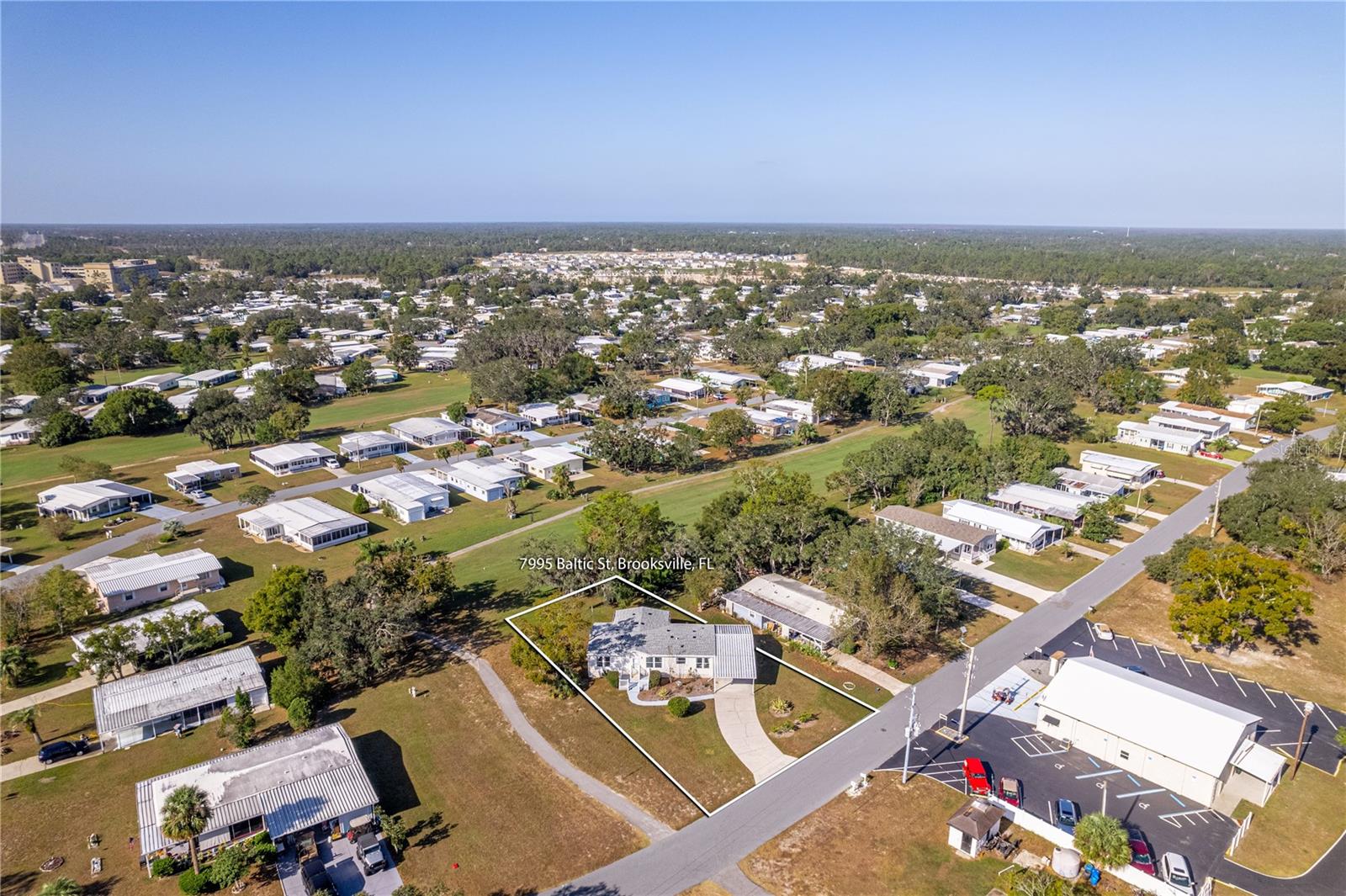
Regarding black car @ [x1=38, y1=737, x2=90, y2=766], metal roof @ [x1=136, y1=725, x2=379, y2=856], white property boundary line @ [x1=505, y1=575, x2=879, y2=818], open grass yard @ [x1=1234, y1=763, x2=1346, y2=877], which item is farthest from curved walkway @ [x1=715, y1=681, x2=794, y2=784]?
black car @ [x1=38, y1=737, x2=90, y2=766]

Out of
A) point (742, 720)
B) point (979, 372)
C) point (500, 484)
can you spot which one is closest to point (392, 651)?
point (742, 720)

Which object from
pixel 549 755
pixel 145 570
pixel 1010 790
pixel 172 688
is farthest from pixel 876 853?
pixel 145 570

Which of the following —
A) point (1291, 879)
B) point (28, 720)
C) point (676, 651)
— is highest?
point (676, 651)

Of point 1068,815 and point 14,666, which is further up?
point 14,666

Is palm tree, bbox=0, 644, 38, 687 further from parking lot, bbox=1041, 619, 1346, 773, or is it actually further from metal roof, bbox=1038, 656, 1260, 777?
parking lot, bbox=1041, 619, 1346, 773

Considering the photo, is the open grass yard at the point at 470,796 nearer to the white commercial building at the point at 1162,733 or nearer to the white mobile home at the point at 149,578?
the white mobile home at the point at 149,578

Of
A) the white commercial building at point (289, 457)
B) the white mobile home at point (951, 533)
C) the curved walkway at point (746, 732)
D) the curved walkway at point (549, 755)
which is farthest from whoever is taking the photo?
the white commercial building at point (289, 457)

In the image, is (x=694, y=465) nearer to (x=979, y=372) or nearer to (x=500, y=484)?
(x=500, y=484)

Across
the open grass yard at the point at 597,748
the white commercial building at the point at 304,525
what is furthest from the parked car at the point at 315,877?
the white commercial building at the point at 304,525

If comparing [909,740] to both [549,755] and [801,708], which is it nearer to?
[801,708]
